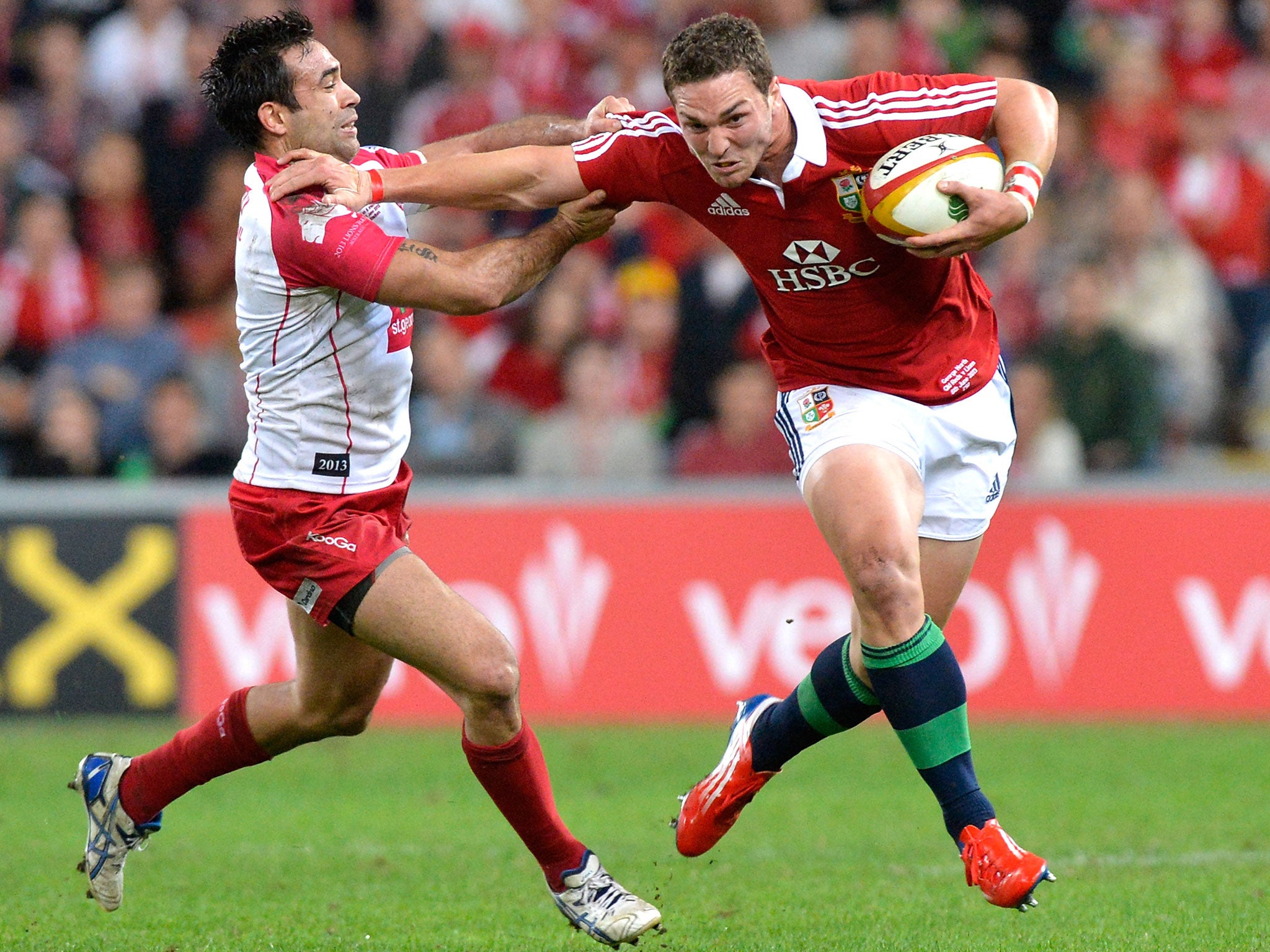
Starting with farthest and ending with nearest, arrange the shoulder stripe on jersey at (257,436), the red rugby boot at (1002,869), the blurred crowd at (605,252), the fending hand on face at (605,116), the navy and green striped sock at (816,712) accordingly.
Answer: the blurred crowd at (605,252)
the navy and green striped sock at (816,712)
the fending hand on face at (605,116)
the shoulder stripe on jersey at (257,436)
the red rugby boot at (1002,869)

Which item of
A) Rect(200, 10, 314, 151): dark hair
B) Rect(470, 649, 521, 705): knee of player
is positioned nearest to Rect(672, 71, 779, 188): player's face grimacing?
Rect(200, 10, 314, 151): dark hair

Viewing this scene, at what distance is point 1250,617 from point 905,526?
529 centimetres

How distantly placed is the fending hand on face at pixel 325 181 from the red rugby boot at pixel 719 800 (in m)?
2.24

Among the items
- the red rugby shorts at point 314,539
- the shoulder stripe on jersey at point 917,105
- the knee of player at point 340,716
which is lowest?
the knee of player at point 340,716

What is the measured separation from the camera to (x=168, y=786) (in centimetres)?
566

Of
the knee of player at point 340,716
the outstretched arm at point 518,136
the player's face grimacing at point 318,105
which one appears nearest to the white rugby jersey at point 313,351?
the player's face grimacing at point 318,105

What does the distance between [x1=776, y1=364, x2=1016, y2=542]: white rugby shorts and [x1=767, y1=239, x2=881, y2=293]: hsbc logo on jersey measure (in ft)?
1.13

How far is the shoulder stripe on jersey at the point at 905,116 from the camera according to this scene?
5.11 metres

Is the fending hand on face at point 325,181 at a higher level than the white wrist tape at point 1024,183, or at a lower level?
higher

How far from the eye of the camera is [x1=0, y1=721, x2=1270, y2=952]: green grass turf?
530cm

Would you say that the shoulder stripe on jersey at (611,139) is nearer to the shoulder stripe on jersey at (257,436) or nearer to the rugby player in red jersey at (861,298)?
the rugby player in red jersey at (861,298)

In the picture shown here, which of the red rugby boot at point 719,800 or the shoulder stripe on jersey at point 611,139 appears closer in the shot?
the shoulder stripe on jersey at point 611,139

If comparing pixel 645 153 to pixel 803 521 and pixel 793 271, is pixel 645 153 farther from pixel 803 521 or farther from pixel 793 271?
pixel 803 521

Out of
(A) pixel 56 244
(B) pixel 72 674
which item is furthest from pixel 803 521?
(A) pixel 56 244
